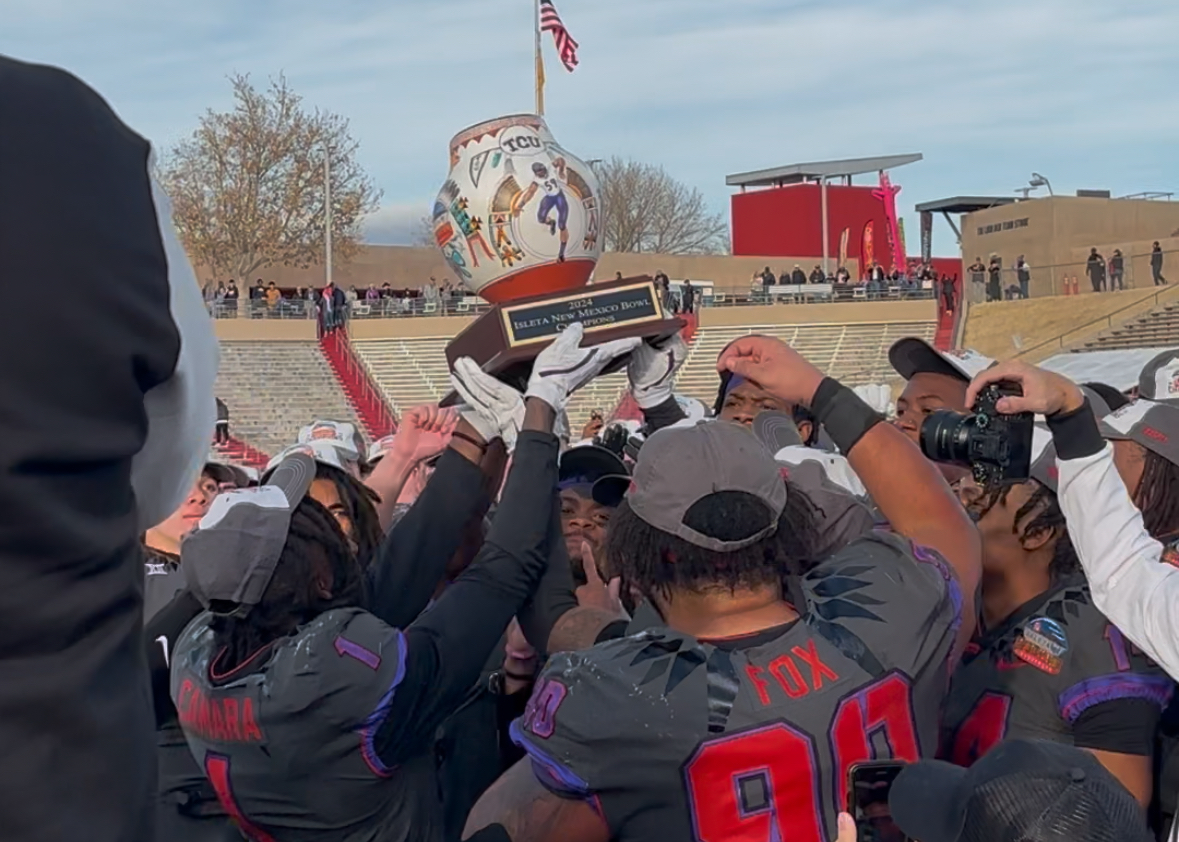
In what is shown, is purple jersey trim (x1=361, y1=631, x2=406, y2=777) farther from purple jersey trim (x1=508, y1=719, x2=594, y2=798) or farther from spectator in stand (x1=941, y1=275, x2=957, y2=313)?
spectator in stand (x1=941, y1=275, x2=957, y2=313)

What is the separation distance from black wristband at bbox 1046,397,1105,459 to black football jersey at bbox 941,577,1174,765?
410 mm

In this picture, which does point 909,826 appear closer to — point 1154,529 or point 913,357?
point 1154,529

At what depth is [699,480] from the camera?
2.48 metres

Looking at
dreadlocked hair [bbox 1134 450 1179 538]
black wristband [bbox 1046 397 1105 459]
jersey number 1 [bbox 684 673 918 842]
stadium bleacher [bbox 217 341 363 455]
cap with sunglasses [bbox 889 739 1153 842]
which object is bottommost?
stadium bleacher [bbox 217 341 363 455]

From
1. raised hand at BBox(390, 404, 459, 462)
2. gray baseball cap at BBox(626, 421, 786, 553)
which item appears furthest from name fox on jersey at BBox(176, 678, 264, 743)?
raised hand at BBox(390, 404, 459, 462)

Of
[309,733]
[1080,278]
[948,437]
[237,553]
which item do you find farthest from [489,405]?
[1080,278]

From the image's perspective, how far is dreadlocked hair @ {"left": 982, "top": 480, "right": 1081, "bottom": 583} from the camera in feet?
10.4

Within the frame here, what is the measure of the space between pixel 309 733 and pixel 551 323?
1724mm

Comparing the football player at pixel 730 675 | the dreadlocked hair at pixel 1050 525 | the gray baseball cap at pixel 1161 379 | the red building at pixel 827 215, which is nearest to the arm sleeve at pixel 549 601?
the football player at pixel 730 675

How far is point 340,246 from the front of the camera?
4569 cm

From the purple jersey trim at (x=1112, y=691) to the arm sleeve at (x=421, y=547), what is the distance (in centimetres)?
154

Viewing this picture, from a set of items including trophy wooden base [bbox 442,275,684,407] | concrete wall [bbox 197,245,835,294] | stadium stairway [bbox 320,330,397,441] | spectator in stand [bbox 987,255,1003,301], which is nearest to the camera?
trophy wooden base [bbox 442,275,684,407]

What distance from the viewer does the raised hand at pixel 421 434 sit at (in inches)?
175

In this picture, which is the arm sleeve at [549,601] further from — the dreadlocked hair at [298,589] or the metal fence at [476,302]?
the metal fence at [476,302]
